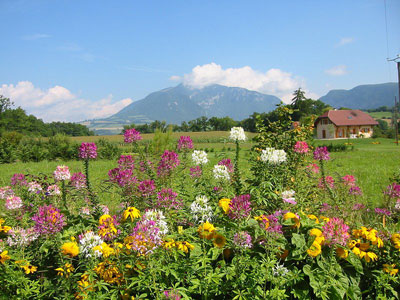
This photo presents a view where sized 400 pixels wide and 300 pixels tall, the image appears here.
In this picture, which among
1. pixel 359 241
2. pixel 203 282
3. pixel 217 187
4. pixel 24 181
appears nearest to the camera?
pixel 203 282

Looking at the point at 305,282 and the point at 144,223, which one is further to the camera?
the point at 305,282

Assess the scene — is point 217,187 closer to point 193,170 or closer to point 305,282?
point 193,170

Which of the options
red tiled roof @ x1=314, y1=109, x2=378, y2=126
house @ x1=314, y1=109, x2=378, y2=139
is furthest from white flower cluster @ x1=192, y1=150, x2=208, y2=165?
red tiled roof @ x1=314, y1=109, x2=378, y2=126

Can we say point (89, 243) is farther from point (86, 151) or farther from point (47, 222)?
point (86, 151)

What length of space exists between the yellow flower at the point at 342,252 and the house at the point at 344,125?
55914 millimetres

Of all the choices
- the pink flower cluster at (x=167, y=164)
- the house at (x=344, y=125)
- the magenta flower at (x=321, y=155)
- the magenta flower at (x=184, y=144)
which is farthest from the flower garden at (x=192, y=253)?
the house at (x=344, y=125)

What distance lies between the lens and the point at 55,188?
11.5 feet

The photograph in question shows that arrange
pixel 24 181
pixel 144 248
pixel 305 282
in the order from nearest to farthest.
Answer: pixel 144 248
pixel 305 282
pixel 24 181

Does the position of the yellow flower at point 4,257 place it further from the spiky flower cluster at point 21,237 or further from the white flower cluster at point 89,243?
the white flower cluster at point 89,243

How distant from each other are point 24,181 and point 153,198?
74.5 inches

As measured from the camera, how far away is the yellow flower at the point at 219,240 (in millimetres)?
2336

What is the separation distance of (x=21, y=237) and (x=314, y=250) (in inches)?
88.7

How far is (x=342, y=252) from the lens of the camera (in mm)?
2363

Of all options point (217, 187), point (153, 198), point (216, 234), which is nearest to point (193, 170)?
point (217, 187)
